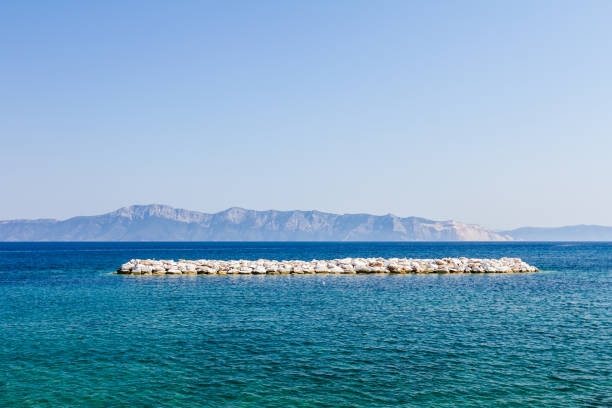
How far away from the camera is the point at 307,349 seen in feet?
76.0

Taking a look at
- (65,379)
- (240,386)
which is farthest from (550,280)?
(65,379)

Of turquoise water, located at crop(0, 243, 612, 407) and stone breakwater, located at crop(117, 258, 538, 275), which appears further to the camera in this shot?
stone breakwater, located at crop(117, 258, 538, 275)

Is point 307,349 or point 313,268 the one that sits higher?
point 313,268

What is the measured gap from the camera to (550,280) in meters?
57.3

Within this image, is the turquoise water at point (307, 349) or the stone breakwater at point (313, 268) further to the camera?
the stone breakwater at point (313, 268)

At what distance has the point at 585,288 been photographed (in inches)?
1927

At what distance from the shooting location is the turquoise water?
56.6ft

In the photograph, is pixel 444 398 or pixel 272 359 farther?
pixel 272 359

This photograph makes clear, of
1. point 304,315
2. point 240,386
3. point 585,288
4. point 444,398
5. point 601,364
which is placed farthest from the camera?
point 585,288

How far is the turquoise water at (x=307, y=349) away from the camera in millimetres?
17266

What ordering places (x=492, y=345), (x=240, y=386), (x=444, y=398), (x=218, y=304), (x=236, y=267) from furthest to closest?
1. (x=236, y=267)
2. (x=218, y=304)
3. (x=492, y=345)
4. (x=240, y=386)
5. (x=444, y=398)

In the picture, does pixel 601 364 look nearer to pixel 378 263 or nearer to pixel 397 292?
pixel 397 292

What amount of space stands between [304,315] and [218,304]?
8.50 meters

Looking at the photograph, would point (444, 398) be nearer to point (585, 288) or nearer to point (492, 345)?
point (492, 345)
